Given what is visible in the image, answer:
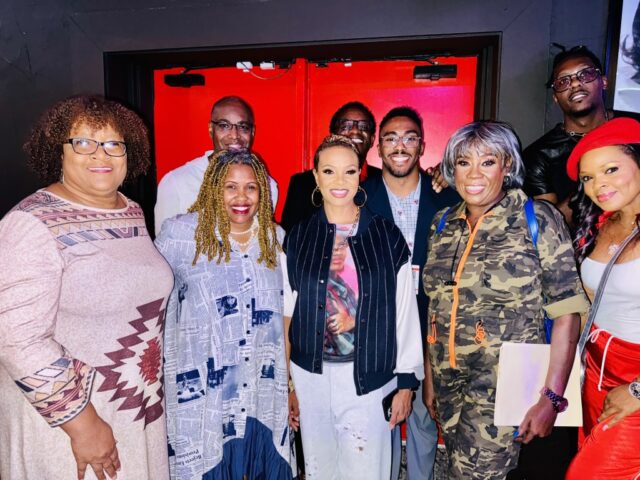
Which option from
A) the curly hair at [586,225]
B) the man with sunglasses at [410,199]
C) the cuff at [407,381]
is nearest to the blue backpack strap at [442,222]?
the man with sunglasses at [410,199]

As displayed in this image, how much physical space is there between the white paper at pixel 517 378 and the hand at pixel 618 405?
0.29 meters

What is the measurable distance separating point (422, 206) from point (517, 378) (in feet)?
3.74

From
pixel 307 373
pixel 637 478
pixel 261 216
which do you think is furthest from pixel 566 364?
pixel 261 216

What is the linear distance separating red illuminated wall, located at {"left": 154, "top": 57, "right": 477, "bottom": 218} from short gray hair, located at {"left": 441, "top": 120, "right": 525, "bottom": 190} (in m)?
1.73

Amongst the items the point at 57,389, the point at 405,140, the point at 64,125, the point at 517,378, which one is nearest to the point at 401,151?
the point at 405,140

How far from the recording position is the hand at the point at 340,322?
2037 mm

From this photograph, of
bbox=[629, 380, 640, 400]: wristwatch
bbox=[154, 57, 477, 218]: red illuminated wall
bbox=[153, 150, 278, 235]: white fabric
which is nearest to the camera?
bbox=[629, 380, 640, 400]: wristwatch

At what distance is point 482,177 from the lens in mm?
Result: 2000

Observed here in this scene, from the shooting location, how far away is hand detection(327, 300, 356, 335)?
204 centimetres

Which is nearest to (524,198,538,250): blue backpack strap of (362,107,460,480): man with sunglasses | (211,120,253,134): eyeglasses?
(362,107,460,480): man with sunglasses

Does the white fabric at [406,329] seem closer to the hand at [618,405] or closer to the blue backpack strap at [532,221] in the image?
the blue backpack strap at [532,221]

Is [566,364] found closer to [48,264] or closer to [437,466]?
[437,466]

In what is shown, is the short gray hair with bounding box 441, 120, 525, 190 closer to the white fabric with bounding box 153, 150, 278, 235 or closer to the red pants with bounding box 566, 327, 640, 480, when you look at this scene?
the red pants with bounding box 566, 327, 640, 480

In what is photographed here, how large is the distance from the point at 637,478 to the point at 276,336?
1.70 metres
